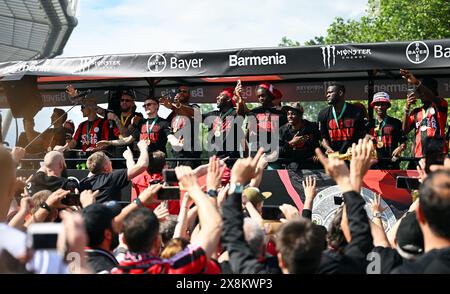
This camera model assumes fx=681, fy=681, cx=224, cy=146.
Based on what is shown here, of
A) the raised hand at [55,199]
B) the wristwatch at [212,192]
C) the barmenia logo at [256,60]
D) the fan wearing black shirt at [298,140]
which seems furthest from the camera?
the fan wearing black shirt at [298,140]

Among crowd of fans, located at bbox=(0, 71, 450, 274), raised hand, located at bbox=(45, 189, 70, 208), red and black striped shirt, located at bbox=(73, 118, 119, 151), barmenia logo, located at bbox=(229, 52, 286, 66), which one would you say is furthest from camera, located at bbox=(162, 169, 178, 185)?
red and black striped shirt, located at bbox=(73, 118, 119, 151)

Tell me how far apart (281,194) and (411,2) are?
22543mm

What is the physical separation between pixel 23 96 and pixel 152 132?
8.05ft

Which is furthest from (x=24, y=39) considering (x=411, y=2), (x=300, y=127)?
(x=300, y=127)

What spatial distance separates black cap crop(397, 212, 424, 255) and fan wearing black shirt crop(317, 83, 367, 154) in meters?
4.58

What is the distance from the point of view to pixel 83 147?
11148 mm

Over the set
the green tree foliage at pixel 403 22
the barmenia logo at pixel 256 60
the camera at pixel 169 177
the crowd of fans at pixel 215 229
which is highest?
the green tree foliage at pixel 403 22

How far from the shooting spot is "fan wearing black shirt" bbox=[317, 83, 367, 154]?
9.18 metres

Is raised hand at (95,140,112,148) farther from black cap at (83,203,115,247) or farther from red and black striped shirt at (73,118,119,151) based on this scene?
black cap at (83,203,115,247)

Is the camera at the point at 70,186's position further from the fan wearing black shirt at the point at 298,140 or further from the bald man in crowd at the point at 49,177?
the fan wearing black shirt at the point at 298,140

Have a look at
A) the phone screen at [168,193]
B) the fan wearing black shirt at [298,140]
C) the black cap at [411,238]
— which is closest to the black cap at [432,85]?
the fan wearing black shirt at [298,140]

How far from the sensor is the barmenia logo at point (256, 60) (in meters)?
9.02

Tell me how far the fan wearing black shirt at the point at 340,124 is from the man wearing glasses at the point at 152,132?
242cm

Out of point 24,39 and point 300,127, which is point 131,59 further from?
point 24,39
